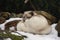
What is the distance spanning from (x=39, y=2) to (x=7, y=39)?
95.4 inches

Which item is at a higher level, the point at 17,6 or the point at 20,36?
the point at 17,6

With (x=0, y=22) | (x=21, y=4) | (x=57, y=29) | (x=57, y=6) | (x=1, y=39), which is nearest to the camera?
(x=1, y=39)

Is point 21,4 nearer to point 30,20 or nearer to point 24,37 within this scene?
point 30,20

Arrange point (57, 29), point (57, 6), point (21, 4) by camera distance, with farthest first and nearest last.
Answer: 1. point (21, 4)
2. point (57, 6)
3. point (57, 29)

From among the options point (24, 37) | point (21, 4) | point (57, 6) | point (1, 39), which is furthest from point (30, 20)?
point (21, 4)

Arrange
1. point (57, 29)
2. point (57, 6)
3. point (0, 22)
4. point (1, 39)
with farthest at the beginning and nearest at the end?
1. point (57, 6)
2. point (0, 22)
3. point (57, 29)
4. point (1, 39)

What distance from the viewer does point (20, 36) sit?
434 cm

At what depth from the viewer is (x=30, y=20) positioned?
4805 mm

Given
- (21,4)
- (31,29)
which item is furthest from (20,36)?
(21,4)

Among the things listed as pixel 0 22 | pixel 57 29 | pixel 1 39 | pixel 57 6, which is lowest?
pixel 1 39

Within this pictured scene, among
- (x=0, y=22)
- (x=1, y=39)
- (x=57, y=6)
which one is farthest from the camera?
(x=57, y=6)

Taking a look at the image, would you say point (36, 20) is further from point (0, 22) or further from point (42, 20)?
point (0, 22)

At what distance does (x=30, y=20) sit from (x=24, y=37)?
48cm

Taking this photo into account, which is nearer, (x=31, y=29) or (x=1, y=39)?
(x=1, y=39)
